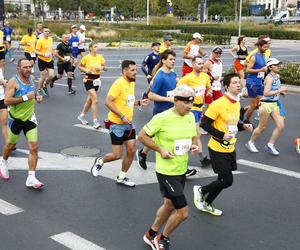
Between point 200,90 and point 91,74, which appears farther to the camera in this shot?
point 91,74

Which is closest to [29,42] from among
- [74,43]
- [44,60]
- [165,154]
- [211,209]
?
[74,43]

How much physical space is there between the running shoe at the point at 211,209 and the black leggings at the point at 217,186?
5 centimetres

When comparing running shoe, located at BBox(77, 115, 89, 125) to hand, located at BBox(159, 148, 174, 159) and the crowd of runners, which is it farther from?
hand, located at BBox(159, 148, 174, 159)

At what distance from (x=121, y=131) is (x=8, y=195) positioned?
70.2 inches

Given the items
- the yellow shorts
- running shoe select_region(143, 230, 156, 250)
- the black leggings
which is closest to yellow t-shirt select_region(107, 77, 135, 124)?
the black leggings

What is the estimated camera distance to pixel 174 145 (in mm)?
4621

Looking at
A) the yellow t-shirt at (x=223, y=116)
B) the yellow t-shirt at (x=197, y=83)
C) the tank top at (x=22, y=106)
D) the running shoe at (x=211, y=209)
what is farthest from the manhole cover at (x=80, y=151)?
the yellow t-shirt at (x=223, y=116)

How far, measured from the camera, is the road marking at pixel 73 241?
4.93 m

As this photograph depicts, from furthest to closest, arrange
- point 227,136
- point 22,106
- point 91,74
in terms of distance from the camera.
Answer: point 91,74, point 22,106, point 227,136

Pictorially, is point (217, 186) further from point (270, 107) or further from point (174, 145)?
point (270, 107)

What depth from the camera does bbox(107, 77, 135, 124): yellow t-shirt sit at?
21.5 ft

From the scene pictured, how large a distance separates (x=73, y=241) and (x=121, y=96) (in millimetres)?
2316

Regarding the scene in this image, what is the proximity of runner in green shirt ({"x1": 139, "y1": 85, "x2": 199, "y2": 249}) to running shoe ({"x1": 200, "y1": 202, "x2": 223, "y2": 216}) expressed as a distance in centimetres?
122

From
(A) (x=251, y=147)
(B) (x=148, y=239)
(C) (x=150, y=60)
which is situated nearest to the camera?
(B) (x=148, y=239)
